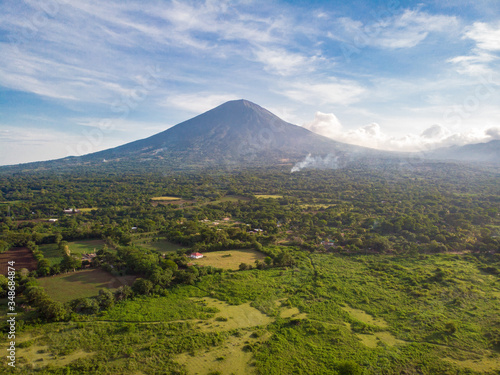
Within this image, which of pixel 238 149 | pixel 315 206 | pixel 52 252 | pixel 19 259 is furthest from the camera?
pixel 238 149

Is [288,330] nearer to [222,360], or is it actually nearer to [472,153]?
[222,360]

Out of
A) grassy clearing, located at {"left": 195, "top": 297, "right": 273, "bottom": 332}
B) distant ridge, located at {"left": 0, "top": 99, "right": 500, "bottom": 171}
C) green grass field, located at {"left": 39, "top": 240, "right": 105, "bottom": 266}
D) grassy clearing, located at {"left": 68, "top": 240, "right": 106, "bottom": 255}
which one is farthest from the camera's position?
distant ridge, located at {"left": 0, "top": 99, "right": 500, "bottom": 171}

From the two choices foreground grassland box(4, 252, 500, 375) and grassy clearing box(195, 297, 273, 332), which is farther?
grassy clearing box(195, 297, 273, 332)

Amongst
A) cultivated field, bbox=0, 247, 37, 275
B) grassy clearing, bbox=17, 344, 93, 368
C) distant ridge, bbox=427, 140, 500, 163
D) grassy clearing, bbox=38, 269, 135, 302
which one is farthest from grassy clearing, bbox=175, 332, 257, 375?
distant ridge, bbox=427, 140, 500, 163

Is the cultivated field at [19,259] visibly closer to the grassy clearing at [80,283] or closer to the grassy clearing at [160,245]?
the grassy clearing at [80,283]

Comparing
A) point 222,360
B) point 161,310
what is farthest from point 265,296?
point 161,310

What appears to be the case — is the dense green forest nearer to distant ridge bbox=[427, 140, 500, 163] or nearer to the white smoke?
the white smoke

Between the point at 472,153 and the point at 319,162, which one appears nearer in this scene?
the point at 319,162
